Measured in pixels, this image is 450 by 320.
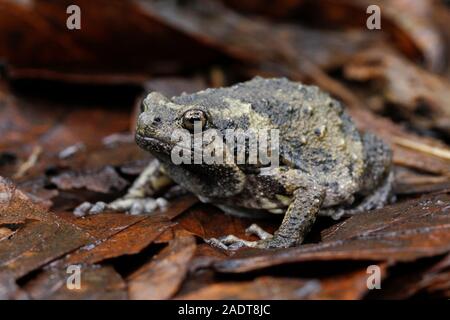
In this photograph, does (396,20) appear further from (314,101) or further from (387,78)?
(314,101)

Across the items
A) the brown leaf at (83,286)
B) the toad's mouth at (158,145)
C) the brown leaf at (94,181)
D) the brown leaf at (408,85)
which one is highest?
the brown leaf at (408,85)

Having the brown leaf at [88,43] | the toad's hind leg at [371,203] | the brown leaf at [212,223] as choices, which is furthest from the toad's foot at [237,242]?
the brown leaf at [88,43]

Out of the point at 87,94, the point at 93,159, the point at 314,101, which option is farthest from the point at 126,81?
the point at 314,101

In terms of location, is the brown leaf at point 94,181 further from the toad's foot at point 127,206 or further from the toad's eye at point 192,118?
the toad's eye at point 192,118

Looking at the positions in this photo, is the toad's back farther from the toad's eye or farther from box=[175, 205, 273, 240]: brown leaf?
box=[175, 205, 273, 240]: brown leaf

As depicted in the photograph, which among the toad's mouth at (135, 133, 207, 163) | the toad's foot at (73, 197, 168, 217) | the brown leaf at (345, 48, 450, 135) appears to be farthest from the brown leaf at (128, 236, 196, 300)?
the brown leaf at (345, 48, 450, 135)
